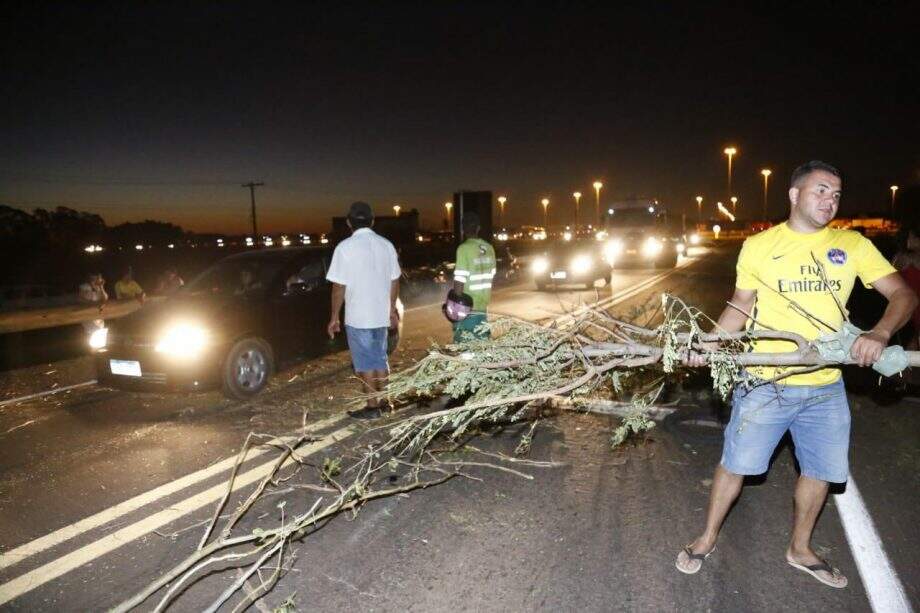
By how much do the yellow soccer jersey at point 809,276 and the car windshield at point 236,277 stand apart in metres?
5.72

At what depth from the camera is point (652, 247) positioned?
2769cm

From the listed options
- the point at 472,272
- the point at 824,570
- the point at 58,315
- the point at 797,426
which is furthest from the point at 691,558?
the point at 58,315

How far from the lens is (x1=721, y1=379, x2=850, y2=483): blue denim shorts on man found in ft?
9.43

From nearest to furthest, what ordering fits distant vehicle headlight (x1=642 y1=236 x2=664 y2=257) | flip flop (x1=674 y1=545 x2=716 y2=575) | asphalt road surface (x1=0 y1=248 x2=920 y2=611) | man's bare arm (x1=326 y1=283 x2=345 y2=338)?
1. asphalt road surface (x1=0 y1=248 x2=920 y2=611)
2. flip flop (x1=674 y1=545 x2=716 y2=575)
3. man's bare arm (x1=326 y1=283 x2=345 y2=338)
4. distant vehicle headlight (x1=642 y1=236 x2=664 y2=257)

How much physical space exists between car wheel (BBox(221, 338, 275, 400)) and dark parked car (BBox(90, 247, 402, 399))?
1 cm

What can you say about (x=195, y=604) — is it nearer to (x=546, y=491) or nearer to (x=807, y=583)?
(x=546, y=491)

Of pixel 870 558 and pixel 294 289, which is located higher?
pixel 294 289

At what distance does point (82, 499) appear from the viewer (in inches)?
163

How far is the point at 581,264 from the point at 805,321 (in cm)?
1686

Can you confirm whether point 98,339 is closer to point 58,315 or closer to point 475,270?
point 475,270

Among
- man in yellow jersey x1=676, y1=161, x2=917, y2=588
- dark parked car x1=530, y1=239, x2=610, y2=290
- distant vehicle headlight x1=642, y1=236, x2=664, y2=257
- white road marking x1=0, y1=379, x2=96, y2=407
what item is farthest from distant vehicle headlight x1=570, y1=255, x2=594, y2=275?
man in yellow jersey x1=676, y1=161, x2=917, y2=588

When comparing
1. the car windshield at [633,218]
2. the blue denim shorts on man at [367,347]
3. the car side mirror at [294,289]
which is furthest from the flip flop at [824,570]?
the car windshield at [633,218]

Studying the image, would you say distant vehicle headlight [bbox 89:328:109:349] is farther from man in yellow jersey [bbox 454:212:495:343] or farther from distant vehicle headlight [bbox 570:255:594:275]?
distant vehicle headlight [bbox 570:255:594:275]

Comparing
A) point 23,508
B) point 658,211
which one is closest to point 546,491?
point 23,508
